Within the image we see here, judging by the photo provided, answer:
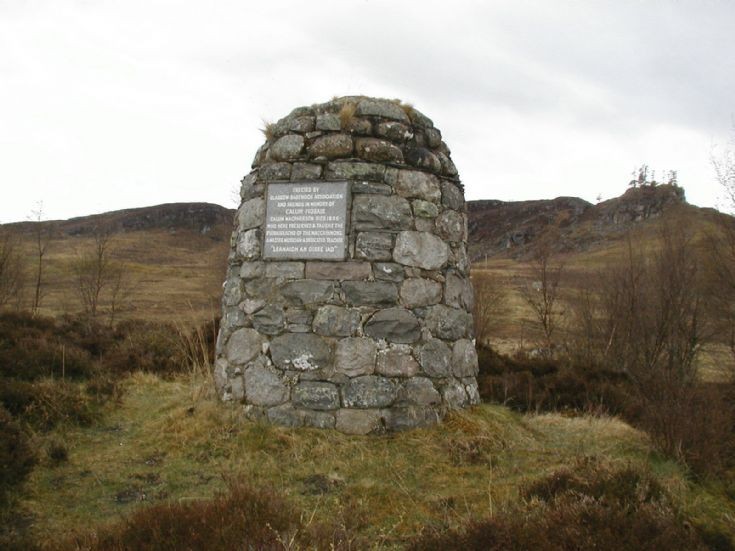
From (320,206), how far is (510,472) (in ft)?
10.5

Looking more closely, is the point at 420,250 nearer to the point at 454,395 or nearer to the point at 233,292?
the point at 454,395

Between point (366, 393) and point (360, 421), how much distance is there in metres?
0.28

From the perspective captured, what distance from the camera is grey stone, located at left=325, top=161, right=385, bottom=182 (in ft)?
19.3

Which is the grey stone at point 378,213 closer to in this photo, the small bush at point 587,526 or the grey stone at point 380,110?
the grey stone at point 380,110

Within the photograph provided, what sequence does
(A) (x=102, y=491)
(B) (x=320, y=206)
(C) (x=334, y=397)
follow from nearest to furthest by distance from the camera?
(A) (x=102, y=491), (C) (x=334, y=397), (B) (x=320, y=206)

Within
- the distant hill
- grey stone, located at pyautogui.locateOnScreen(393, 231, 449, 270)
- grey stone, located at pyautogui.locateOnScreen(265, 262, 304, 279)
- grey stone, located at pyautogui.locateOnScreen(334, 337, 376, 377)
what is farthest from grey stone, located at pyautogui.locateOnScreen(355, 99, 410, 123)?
the distant hill

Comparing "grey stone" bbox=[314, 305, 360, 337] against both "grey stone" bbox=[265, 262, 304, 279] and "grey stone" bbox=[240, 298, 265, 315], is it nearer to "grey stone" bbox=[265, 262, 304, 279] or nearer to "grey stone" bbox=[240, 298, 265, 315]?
"grey stone" bbox=[265, 262, 304, 279]

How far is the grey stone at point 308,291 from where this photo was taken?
225 inches

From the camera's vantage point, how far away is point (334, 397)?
554cm

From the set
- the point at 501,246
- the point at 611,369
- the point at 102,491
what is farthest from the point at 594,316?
the point at 501,246

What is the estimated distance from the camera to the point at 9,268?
56.1ft

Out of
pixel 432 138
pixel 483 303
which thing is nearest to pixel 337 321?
pixel 432 138

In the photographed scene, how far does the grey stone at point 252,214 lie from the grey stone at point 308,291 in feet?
2.94

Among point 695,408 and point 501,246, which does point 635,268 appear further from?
point 501,246
